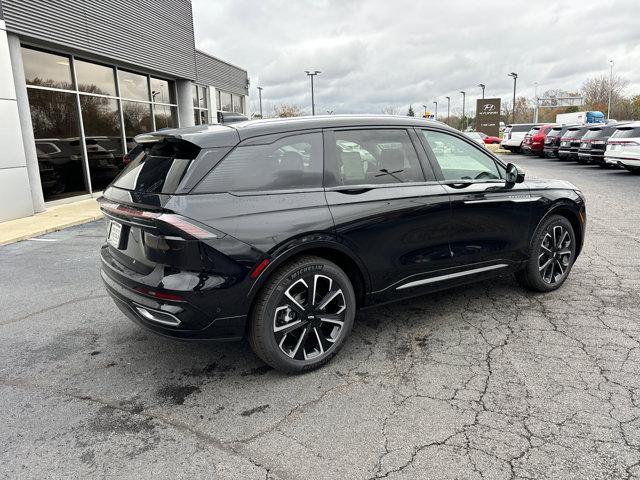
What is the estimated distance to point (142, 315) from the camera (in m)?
3.06

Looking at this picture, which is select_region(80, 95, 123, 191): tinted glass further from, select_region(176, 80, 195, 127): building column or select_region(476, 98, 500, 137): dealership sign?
select_region(476, 98, 500, 137): dealership sign

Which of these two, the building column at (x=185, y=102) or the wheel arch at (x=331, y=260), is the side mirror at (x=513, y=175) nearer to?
the wheel arch at (x=331, y=260)

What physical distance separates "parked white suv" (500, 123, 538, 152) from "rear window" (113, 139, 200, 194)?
94.7 ft

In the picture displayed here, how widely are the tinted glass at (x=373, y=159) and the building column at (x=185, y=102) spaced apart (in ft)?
49.7

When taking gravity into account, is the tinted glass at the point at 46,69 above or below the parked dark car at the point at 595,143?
above

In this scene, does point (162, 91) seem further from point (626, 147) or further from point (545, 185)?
point (626, 147)

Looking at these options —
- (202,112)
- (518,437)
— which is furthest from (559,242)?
(202,112)

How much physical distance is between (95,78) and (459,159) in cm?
1146

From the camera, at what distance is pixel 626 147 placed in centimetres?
1525

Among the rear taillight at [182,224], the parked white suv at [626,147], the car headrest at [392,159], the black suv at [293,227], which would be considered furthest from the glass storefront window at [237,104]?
the rear taillight at [182,224]

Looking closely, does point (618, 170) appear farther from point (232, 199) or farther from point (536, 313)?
point (232, 199)

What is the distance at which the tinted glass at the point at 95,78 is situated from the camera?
1193 centimetres

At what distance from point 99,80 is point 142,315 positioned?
11.7 m

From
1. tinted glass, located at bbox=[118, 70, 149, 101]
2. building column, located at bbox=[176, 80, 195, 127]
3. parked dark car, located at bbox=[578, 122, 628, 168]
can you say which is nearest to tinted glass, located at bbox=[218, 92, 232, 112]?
building column, located at bbox=[176, 80, 195, 127]
